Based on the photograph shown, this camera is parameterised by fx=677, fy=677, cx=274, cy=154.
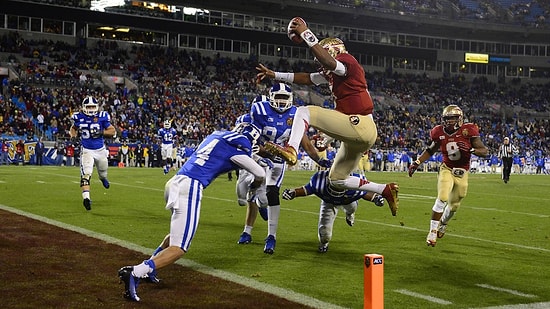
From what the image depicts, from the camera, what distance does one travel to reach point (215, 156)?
20.2ft

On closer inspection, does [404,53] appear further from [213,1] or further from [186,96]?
[186,96]

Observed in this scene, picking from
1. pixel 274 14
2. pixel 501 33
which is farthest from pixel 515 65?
pixel 274 14

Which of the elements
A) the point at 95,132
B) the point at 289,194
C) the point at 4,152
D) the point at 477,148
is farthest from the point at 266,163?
the point at 4,152

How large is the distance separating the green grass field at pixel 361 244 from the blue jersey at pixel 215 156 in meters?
1.22

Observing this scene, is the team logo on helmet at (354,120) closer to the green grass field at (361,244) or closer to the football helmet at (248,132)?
the football helmet at (248,132)

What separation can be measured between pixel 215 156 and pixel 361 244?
3679 mm

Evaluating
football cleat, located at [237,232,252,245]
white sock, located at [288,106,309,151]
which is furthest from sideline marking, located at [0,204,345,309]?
white sock, located at [288,106,309,151]

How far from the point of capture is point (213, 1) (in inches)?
2015

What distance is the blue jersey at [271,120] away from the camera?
8.95 metres

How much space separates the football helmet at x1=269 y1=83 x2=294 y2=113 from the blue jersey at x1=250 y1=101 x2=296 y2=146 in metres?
0.28

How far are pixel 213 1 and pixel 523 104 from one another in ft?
94.2

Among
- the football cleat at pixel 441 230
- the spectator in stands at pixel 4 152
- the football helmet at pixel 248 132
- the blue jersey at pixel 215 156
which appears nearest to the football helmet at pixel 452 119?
the football cleat at pixel 441 230

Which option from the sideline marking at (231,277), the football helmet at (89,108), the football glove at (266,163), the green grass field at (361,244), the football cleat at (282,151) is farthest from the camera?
the football helmet at (89,108)

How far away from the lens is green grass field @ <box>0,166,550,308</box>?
20.7 ft
